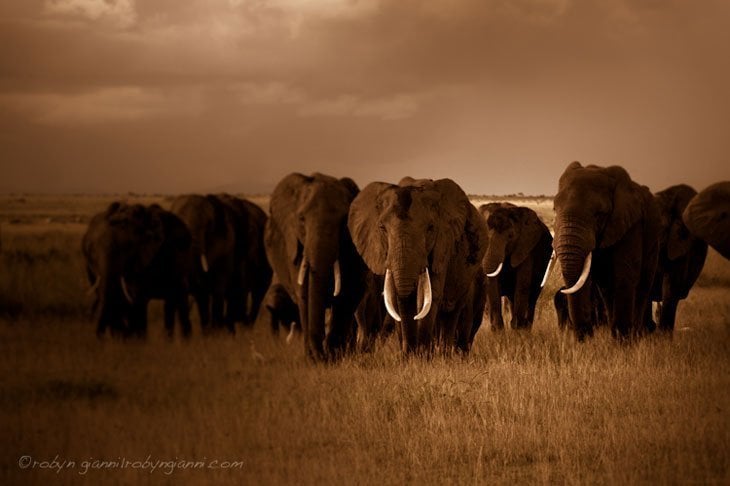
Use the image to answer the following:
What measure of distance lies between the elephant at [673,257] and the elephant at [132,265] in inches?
373

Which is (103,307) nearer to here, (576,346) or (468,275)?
(468,275)

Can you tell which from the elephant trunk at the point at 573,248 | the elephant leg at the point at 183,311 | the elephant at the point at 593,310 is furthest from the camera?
the elephant at the point at 593,310

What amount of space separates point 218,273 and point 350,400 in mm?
9285

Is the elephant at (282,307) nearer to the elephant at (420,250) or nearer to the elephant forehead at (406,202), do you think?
the elephant at (420,250)

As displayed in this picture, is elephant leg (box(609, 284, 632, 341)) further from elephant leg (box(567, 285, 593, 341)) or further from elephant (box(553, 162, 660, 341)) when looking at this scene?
elephant leg (box(567, 285, 593, 341))

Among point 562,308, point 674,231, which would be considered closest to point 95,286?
point 562,308

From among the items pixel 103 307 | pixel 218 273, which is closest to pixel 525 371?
pixel 103 307

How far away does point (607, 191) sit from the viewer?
49.8ft

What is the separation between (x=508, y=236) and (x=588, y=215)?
4834mm

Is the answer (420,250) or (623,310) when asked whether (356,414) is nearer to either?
(420,250)

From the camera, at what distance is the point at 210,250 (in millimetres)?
19812

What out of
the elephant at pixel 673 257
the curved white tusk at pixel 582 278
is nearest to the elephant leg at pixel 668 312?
the elephant at pixel 673 257

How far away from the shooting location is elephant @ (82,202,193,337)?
1488 cm

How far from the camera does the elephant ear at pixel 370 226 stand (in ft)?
41.6
